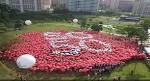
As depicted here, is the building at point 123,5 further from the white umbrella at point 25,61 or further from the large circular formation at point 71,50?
the white umbrella at point 25,61

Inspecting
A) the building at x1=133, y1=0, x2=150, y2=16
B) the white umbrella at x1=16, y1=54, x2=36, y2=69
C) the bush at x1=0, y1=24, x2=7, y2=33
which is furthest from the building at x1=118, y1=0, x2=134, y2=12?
the white umbrella at x1=16, y1=54, x2=36, y2=69

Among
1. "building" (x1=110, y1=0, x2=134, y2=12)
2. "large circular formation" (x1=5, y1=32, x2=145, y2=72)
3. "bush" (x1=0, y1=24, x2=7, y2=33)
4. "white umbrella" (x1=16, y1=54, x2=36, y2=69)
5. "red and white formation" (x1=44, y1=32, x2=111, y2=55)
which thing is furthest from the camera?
"building" (x1=110, y1=0, x2=134, y2=12)

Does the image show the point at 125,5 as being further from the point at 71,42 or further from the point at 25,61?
the point at 25,61

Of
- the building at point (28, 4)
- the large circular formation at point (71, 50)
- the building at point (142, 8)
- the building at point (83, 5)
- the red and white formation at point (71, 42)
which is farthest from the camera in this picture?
the building at point (142, 8)

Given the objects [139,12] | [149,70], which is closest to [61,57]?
[149,70]

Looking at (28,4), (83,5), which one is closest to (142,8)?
(83,5)

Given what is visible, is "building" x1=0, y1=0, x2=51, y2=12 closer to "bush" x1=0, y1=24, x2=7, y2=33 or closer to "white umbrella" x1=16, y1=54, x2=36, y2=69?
"bush" x1=0, y1=24, x2=7, y2=33

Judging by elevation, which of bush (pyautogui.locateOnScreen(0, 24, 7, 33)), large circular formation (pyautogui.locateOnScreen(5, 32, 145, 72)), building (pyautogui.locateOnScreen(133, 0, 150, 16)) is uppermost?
building (pyautogui.locateOnScreen(133, 0, 150, 16))

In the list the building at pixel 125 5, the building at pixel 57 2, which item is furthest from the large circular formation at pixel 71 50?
the building at pixel 125 5
